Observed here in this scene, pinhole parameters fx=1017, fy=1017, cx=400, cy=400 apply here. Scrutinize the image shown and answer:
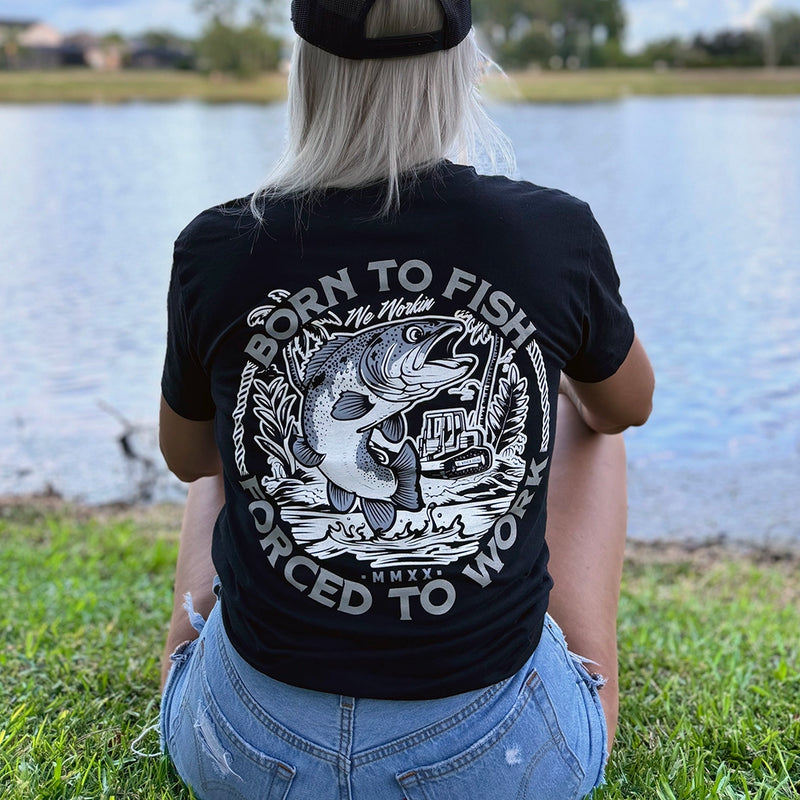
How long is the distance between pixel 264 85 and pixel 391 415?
1493 inches

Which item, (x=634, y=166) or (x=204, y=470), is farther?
(x=634, y=166)

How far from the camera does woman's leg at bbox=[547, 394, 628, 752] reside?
4.99ft

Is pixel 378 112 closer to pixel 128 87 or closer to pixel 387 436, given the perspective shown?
pixel 387 436

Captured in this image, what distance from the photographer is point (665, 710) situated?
189 centimetres

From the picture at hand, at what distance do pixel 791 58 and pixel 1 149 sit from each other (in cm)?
4128

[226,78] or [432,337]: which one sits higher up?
[432,337]

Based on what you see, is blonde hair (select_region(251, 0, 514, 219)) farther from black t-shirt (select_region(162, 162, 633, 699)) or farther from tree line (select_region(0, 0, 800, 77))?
tree line (select_region(0, 0, 800, 77))

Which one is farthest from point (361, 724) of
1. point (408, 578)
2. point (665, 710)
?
point (665, 710)

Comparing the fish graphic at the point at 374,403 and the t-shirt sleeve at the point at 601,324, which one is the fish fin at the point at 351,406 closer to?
the fish graphic at the point at 374,403

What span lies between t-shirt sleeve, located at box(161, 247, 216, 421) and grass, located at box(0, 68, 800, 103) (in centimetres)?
2995

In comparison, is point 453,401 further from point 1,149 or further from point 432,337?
point 1,149

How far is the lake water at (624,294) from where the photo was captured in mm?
4465

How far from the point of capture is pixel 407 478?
120 cm

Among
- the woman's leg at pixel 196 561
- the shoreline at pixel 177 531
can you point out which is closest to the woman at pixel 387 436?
the woman's leg at pixel 196 561
